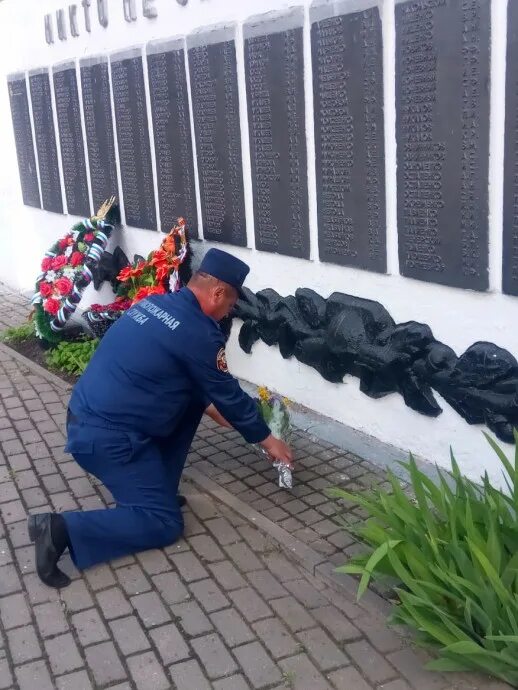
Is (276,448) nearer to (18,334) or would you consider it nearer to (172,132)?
(172,132)

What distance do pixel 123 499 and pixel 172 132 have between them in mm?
2973

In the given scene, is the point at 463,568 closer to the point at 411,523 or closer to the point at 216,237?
the point at 411,523

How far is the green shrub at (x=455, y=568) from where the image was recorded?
2594mm

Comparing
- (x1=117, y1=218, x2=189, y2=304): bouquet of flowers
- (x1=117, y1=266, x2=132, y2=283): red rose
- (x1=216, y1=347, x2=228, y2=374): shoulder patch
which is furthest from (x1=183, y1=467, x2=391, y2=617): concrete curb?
(x1=117, y1=266, x2=132, y2=283): red rose

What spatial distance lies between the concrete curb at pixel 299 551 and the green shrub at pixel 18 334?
327 centimetres

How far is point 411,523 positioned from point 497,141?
158 cm

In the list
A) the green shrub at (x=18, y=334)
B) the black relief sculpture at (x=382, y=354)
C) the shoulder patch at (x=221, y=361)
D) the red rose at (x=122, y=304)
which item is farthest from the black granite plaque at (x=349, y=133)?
the green shrub at (x=18, y=334)

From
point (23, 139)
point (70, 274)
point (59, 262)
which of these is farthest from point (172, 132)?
point (23, 139)

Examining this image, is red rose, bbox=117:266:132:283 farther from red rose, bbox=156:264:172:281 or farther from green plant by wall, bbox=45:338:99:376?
green plant by wall, bbox=45:338:99:376

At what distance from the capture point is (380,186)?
401 centimetres

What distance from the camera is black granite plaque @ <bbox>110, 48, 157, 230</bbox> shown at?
19.6 ft

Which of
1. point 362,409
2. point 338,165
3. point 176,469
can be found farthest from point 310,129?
point 176,469

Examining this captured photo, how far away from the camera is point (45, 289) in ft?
21.8

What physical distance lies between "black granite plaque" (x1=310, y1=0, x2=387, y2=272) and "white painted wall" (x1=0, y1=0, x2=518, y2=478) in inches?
2.4
